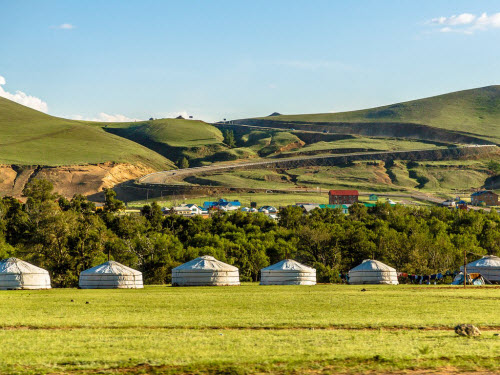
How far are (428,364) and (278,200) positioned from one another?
174 metres

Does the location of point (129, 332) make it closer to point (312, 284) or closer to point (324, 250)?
point (312, 284)

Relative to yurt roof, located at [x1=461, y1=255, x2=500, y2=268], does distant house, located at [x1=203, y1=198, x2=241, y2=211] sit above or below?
above

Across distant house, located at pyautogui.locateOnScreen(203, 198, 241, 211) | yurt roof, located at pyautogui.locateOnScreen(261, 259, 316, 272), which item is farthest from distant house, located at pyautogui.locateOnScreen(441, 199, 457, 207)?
yurt roof, located at pyautogui.locateOnScreen(261, 259, 316, 272)

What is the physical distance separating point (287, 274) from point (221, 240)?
83.6 ft

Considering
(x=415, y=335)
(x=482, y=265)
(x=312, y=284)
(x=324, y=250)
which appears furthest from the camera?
(x=324, y=250)

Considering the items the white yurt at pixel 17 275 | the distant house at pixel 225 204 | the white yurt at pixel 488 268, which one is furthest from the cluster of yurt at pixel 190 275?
the distant house at pixel 225 204

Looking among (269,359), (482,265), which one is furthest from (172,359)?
(482,265)

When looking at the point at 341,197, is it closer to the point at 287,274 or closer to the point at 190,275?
the point at 287,274

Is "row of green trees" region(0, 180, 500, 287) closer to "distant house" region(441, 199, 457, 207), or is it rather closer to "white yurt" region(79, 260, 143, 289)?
"white yurt" region(79, 260, 143, 289)

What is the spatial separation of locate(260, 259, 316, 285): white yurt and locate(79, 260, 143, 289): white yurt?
1210 centimetres

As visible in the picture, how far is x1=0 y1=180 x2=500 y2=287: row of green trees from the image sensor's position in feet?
257

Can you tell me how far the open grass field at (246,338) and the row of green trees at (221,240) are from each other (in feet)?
123

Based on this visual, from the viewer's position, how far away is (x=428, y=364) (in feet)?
63.9

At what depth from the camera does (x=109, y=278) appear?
64562mm
